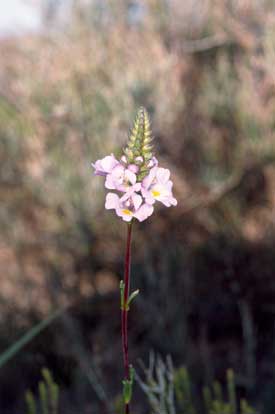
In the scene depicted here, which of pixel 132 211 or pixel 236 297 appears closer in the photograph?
pixel 132 211

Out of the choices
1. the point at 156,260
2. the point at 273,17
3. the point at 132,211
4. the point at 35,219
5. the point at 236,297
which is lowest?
the point at 132,211

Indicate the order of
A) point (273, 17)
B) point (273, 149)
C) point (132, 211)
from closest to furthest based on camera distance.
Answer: point (132, 211)
point (273, 149)
point (273, 17)

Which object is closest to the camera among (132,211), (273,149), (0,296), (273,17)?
(132,211)

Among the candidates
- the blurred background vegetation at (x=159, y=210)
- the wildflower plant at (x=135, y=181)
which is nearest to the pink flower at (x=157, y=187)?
the wildflower plant at (x=135, y=181)

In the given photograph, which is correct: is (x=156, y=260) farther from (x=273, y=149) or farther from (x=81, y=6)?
(x=81, y=6)

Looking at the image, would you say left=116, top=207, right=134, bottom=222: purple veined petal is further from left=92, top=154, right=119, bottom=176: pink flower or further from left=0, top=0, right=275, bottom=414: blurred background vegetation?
left=0, top=0, right=275, bottom=414: blurred background vegetation

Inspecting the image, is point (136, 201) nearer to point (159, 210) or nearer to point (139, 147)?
point (139, 147)

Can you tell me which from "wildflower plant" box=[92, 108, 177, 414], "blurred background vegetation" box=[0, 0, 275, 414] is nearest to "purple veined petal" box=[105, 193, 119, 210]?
"wildflower plant" box=[92, 108, 177, 414]

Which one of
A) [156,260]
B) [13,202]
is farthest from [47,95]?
[156,260]
